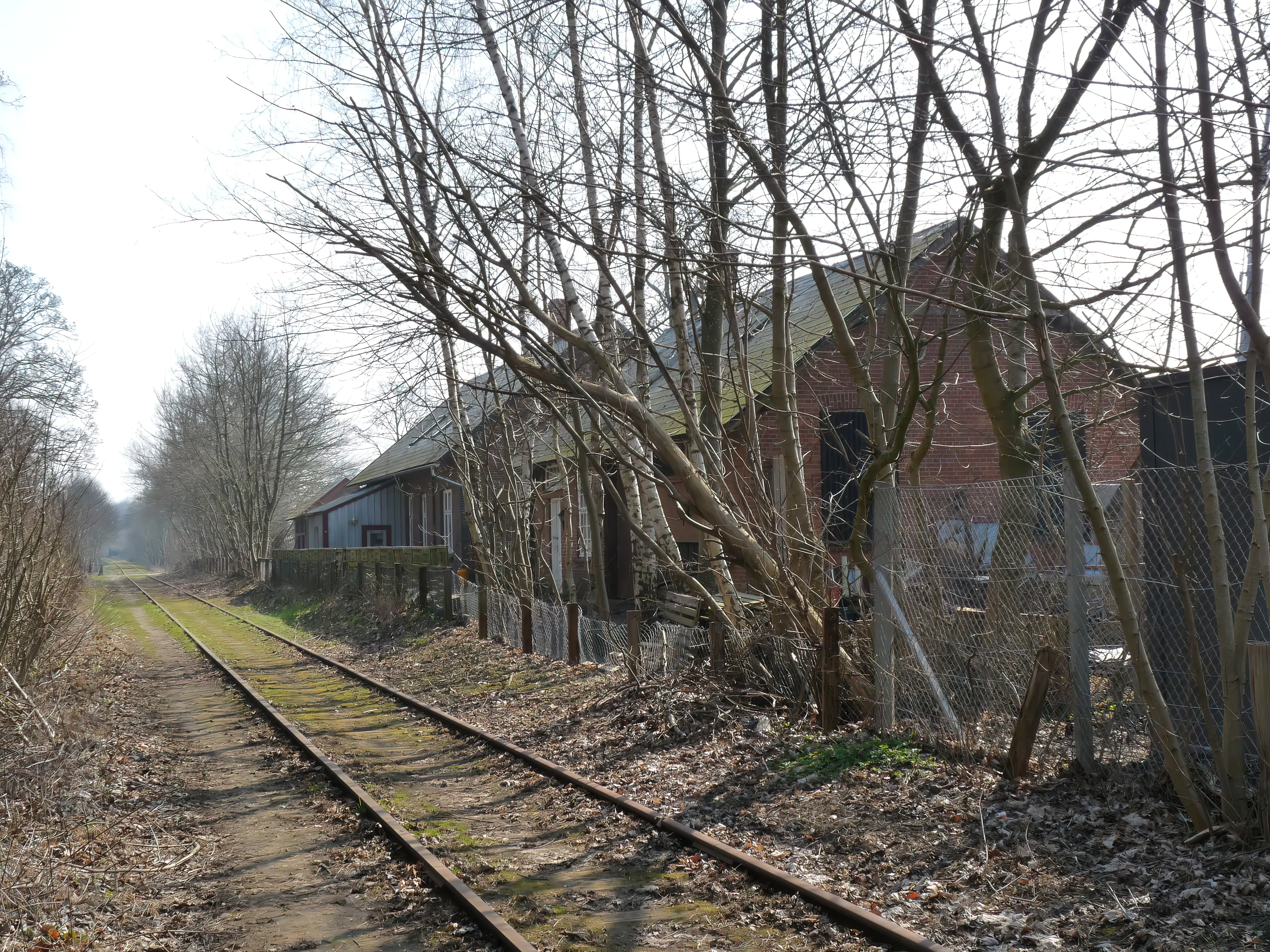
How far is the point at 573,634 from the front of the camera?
1398 centimetres

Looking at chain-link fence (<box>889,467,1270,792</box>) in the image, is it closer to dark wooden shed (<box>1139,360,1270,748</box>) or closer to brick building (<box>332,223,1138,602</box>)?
dark wooden shed (<box>1139,360,1270,748</box>)

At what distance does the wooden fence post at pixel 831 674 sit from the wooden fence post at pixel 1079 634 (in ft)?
7.75

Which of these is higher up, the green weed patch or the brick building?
the brick building

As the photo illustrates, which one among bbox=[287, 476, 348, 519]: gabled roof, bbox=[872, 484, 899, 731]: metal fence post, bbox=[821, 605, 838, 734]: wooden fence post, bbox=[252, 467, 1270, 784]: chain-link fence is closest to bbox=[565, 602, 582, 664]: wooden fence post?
bbox=[252, 467, 1270, 784]: chain-link fence

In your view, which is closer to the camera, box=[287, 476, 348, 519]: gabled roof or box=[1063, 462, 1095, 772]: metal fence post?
box=[1063, 462, 1095, 772]: metal fence post

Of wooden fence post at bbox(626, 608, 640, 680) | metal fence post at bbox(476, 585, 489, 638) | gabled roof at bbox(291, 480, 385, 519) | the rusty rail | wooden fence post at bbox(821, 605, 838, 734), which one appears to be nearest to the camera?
the rusty rail

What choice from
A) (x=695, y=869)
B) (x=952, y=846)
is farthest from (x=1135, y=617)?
(x=695, y=869)

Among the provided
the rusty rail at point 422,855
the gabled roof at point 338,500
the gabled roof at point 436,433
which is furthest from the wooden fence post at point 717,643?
the gabled roof at point 338,500

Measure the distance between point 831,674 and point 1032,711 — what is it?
2.22m

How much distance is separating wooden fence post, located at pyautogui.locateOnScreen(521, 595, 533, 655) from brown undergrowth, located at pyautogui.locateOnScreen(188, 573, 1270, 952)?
4.56 metres

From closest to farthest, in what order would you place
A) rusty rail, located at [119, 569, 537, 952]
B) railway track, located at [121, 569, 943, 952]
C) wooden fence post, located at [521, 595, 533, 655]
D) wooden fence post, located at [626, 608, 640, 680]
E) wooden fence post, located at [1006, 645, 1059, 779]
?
rusty rail, located at [119, 569, 537, 952]
railway track, located at [121, 569, 943, 952]
wooden fence post, located at [1006, 645, 1059, 779]
wooden fence post, located at [626, 608, 640, 680]
wooden fence post, located at [521, 595, 533, 655]

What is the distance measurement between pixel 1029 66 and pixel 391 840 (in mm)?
5842

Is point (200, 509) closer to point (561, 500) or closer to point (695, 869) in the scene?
point (561, 500)

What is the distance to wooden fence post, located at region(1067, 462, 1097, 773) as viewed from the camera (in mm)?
6348
